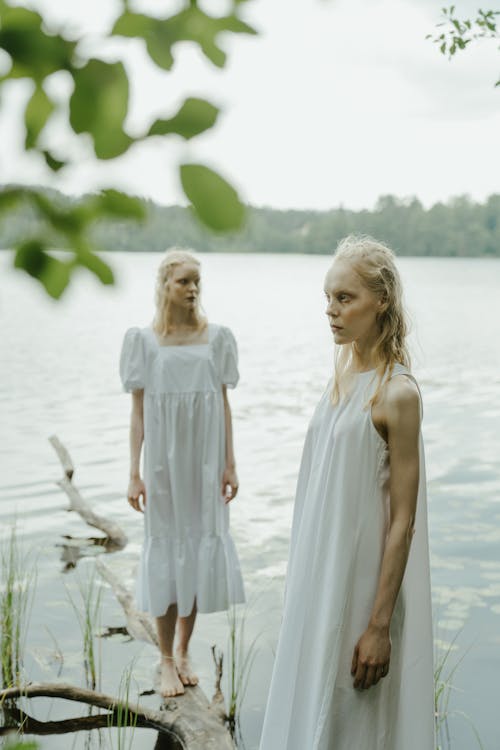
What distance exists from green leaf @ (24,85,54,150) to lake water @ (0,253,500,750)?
2.8 inches

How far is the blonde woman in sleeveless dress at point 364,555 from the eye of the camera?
7.11ft

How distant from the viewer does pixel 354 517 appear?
2.23 meters

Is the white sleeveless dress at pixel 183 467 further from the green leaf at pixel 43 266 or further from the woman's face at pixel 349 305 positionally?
the green leaf at pixel 43 266

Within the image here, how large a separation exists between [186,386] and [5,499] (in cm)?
504

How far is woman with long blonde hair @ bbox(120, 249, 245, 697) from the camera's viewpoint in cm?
377

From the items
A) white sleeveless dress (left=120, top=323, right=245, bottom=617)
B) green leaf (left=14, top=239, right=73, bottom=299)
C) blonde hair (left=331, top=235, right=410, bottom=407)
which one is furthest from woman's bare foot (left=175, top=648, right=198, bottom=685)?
green leaf (left=14, top=239, right=73, bottom=299)

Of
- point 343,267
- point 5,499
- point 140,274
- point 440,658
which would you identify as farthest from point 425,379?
point 140,274

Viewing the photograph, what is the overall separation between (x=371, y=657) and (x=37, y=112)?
190 cm

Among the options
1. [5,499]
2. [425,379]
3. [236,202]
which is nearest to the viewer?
[236,202]

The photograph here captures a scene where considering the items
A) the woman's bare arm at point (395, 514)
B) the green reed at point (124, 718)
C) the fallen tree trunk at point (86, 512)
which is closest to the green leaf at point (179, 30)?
the woman's bare arm at point (395, 514)

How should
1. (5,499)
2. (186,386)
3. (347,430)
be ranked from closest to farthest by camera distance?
(347,430), (186,386), (5,499)

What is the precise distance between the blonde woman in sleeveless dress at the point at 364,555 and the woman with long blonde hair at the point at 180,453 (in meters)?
1.50

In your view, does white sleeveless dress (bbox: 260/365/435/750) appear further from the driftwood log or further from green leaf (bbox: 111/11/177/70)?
green leaf (bbox: 111/11/177/70)

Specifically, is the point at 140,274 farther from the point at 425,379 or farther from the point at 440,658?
the point at 440,658
